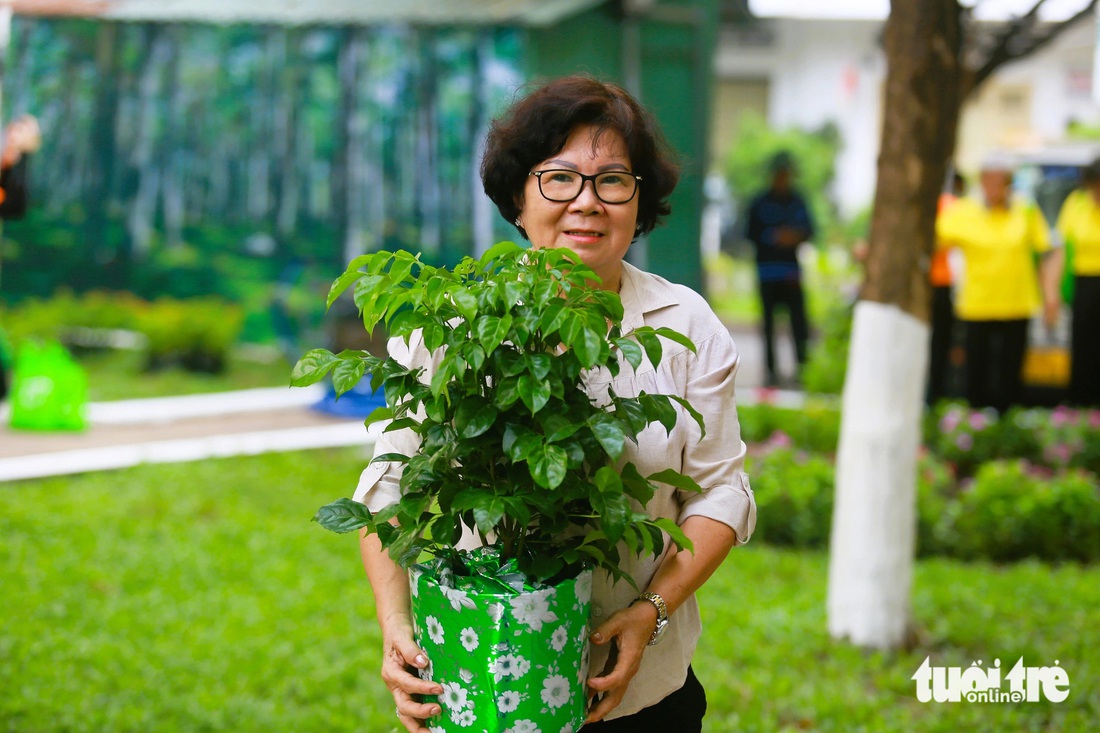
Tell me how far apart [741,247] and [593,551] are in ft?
84.8

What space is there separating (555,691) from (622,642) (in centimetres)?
16

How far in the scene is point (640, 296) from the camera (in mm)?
1974

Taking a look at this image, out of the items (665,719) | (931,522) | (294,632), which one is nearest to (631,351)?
(665,719)

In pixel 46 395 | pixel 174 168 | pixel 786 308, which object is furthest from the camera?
pixel 174 168

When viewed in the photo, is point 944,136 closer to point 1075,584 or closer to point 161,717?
point 1075,584

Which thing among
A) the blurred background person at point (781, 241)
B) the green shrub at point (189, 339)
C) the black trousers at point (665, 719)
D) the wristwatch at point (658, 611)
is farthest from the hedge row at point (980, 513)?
the green shrub at point (189, 339)

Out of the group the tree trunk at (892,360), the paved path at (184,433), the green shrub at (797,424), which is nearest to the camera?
the tree trunk at (892,360)

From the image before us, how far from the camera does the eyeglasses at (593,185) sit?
6.16ft

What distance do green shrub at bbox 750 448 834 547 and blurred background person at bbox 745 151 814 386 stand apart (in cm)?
398

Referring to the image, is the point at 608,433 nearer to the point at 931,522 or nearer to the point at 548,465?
the point at 548,465

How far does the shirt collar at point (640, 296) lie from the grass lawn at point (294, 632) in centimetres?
216

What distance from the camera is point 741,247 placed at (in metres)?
27.0

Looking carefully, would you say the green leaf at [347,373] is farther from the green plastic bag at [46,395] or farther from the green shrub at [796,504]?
the green plastic bag at [46,395]

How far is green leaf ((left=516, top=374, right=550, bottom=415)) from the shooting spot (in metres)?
1.55
